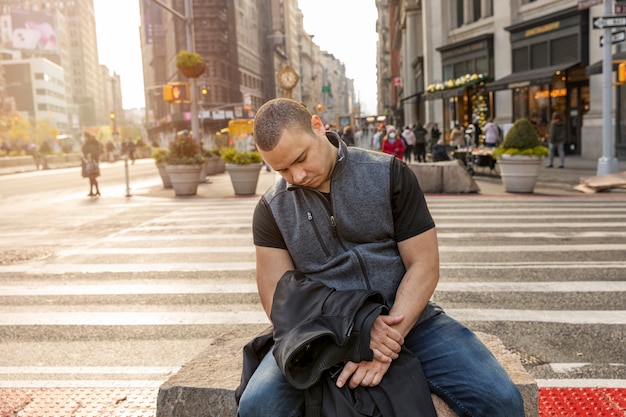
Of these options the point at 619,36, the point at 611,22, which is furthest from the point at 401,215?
the point at 619,36

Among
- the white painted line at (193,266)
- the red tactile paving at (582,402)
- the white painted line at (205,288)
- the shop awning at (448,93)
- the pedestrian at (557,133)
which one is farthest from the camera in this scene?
the shop awning at (448,93)

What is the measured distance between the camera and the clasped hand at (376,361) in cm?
248

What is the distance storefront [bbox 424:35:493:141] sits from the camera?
3425cm

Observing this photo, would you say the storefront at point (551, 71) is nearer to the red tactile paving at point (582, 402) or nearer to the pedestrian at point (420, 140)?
the pedestrian at point (420, 140)

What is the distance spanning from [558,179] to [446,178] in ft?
13.8

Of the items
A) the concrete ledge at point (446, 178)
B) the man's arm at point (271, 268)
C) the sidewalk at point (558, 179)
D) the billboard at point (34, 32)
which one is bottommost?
the sidewalk at point (558, 179)

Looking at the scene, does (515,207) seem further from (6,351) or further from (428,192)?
(6,351)

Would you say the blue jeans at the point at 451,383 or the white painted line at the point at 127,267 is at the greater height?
the blue jeans at the point at 451,383

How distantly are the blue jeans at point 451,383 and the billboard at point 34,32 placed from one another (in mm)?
183238

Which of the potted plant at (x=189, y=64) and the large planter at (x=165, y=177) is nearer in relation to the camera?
the large planter at (x=165, y=177)

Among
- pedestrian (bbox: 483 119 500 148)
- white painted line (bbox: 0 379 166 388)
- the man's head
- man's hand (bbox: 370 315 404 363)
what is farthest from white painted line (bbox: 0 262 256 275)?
pedestrian (bbox: 483 119 500 148)

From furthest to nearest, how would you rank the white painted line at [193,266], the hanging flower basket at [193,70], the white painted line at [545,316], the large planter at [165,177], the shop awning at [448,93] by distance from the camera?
the shop awning at [448,93] → the hanging flower basket at [193,70] → the large planter at [165,177] → the white painted line at [193,266] → the white painted line at [545,316]

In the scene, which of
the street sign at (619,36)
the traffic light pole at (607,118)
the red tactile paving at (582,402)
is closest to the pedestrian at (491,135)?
the traffic light pole at (607,118)

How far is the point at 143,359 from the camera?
16.8ft
